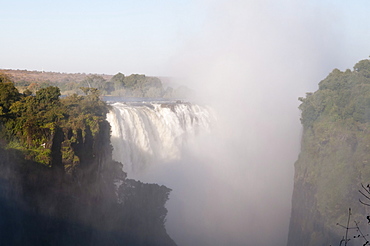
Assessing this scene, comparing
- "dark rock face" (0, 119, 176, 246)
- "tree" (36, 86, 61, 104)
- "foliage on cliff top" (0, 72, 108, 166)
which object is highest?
"tree" (36, 86, 61, 104)

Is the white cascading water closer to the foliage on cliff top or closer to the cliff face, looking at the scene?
the foliage on cliff top

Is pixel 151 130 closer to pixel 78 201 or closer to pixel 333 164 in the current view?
pixel 333 164

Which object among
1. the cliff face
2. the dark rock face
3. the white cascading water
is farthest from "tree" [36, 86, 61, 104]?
the cliff face

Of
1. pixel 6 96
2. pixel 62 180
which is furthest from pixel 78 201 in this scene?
pixel 6 96

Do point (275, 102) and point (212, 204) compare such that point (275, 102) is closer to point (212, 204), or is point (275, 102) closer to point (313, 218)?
point (212, 204)

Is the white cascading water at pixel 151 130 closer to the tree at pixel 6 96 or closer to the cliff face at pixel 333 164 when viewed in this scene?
the tree at pixel 6 96

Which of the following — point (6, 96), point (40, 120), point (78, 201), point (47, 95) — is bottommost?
point (78, 201)

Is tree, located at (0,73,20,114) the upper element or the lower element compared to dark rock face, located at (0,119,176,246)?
upper
